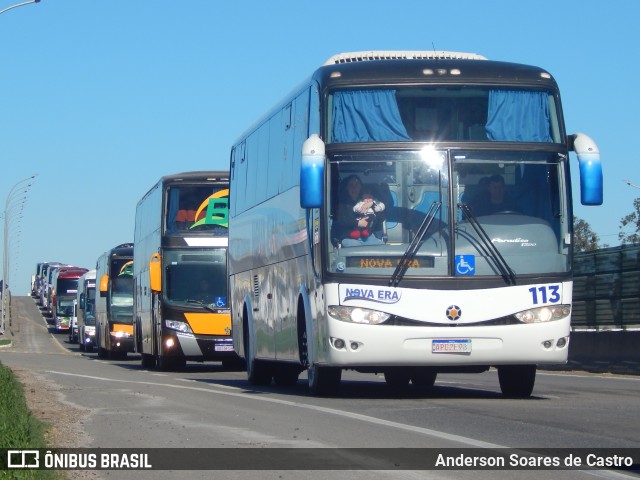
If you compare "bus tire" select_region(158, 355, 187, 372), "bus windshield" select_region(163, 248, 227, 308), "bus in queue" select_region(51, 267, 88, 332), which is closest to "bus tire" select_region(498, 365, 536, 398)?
"bus windshield" select_region(163, 248, 227, 308)

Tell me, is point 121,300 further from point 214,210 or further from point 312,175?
point 312,175

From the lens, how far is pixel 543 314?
16.0 meters

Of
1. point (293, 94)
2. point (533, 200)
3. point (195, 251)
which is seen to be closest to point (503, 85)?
point (533, 200)

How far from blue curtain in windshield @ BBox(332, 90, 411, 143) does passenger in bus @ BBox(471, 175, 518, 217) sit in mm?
1065

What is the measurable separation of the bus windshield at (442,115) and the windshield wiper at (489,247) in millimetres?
891

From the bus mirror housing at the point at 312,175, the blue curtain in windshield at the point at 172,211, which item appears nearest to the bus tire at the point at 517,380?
the bus mirror housing at the point at 312,175

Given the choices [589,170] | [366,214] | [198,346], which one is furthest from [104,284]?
[589,170]

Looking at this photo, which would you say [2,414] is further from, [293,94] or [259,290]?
[259,290]

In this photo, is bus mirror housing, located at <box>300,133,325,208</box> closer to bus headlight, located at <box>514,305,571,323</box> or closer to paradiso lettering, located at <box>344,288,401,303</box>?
paradiso lettering, located at <box>344,288,401,303</box>

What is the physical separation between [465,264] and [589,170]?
67.3 inches

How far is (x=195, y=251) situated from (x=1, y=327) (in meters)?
55.7

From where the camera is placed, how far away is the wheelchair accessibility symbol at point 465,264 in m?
15.9

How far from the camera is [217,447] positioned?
11102 millimetres

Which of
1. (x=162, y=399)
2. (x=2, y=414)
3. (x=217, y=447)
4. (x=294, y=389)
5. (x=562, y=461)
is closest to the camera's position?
(x=562, y=461)
